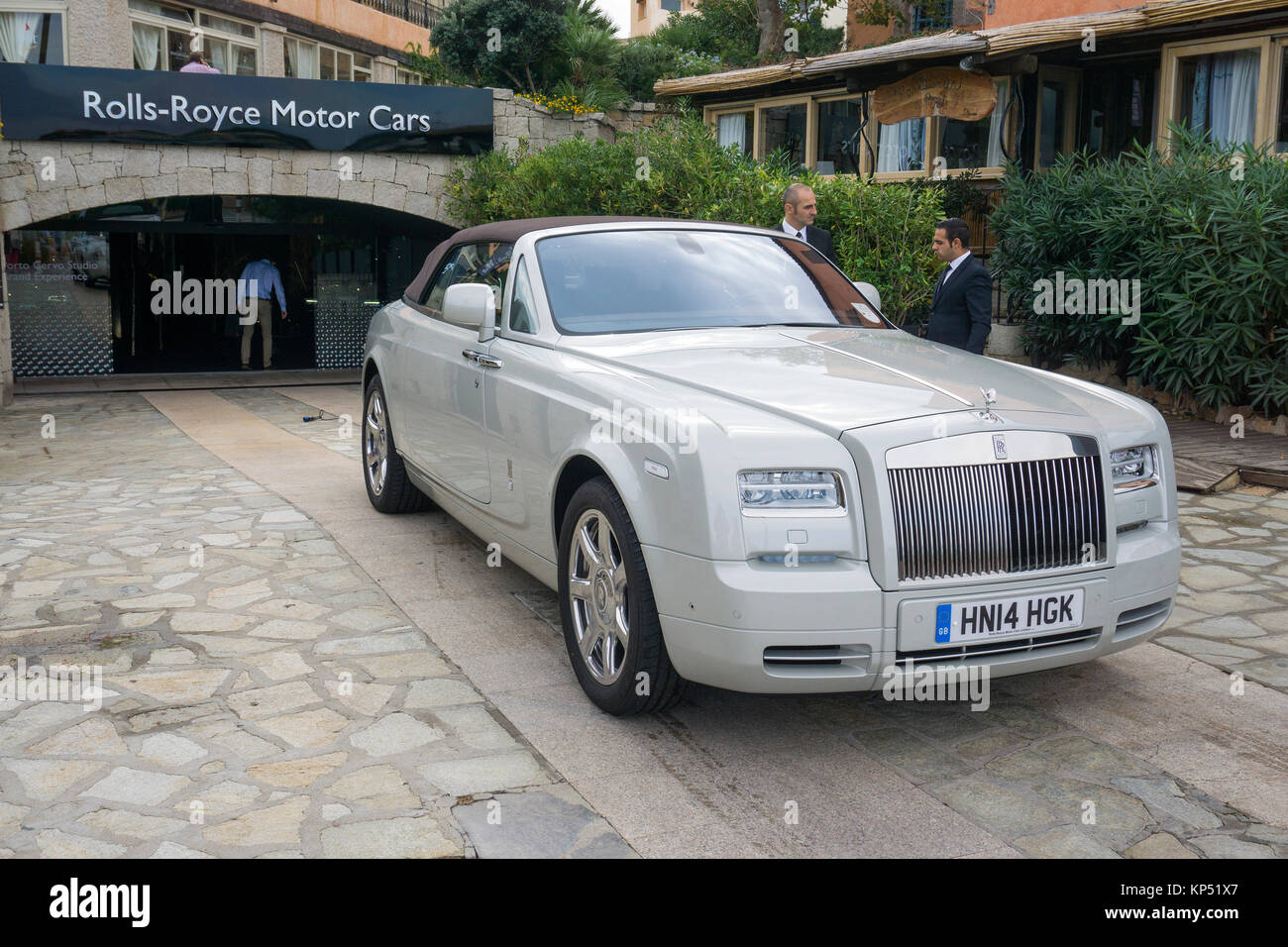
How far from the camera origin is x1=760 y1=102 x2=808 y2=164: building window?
1767 centimetres

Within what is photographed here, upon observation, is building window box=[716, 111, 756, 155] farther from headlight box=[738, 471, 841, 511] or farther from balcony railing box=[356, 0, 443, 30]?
headlight box=[738, 471, 841, 511]

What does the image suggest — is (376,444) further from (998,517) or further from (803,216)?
(998,517)

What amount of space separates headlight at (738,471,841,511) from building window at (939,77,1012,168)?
40.8 feet

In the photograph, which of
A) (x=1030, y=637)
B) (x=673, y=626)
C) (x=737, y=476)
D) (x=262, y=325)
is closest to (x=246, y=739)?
(x=673, y=626)

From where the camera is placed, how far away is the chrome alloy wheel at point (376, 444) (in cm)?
722

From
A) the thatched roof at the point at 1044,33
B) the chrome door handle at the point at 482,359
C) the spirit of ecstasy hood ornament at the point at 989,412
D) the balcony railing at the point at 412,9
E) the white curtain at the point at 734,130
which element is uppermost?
the balcony railing at the point at 412,9

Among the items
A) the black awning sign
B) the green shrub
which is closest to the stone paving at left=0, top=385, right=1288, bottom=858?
the green shrub

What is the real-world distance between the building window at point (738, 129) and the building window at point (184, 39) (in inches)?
386

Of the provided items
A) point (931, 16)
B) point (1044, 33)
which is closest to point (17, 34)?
point (1044, 33)

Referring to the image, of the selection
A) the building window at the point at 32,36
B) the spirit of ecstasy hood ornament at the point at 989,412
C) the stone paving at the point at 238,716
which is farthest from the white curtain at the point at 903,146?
the building window at the point at 32,36

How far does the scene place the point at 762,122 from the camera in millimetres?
18250

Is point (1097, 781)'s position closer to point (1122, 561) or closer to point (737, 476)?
point (1122, 561)

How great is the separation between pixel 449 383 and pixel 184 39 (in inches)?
848

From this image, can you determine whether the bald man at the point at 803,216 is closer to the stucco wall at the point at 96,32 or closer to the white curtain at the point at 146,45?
the stucco wall at the point at 96,32
